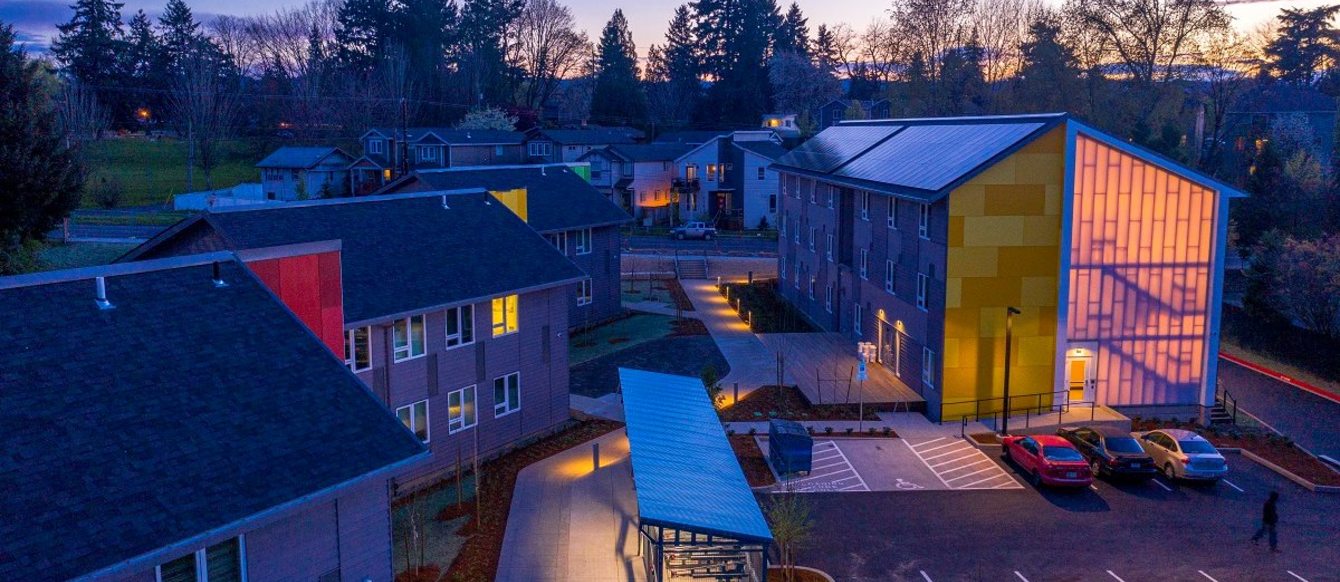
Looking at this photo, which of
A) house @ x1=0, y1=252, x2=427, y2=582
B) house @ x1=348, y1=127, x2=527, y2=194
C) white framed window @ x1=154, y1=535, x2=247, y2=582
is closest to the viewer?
house @ x1=0, y1=252, x2=427, y2=582

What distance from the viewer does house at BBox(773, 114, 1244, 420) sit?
30094 millimetres

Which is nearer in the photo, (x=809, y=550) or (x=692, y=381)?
(x=809, y=550)

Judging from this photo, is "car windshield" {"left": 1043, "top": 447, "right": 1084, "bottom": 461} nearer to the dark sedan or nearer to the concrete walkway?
the dark sedan

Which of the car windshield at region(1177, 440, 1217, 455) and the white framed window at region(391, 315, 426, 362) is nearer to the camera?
the white framed window at region(391, 315, 426, 362)

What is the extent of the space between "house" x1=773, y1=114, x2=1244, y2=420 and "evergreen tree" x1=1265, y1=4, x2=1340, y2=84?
220ft

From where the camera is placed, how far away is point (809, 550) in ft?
68.7

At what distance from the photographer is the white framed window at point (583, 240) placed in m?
43.1

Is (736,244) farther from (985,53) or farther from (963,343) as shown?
(963,343)

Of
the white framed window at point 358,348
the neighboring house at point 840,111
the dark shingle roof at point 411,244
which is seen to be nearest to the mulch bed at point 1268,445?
the dark shingle roof at point 411,244

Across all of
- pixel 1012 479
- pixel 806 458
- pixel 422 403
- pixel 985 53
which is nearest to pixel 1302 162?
pixel 985 53

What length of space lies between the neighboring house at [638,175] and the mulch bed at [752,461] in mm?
51744

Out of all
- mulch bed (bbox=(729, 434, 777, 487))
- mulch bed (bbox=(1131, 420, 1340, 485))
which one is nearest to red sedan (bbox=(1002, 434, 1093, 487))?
mulch bed (bbox=(1131, 420, 1340, 485))

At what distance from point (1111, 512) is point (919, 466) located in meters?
4.98

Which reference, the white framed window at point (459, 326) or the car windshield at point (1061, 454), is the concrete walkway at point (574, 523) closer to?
the white framed window at point (459, 326)
